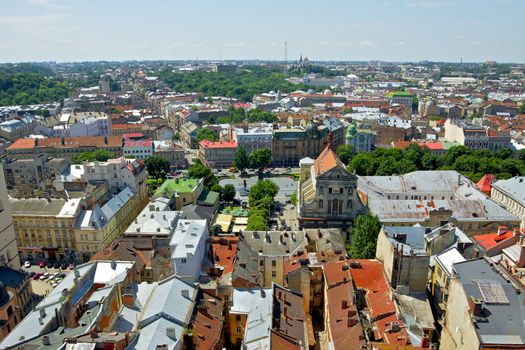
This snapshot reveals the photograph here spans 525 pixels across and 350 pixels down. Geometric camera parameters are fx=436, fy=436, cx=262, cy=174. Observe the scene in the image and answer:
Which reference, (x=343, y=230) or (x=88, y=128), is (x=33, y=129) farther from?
(x=343, y=230)

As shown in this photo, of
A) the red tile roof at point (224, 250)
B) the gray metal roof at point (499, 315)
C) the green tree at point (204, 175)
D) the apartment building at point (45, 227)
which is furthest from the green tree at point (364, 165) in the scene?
the gray metal roof at point (499, 315)

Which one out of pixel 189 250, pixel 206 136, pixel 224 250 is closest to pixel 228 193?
pixel 224 250

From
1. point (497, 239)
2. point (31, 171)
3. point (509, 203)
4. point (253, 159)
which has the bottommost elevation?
point (253, 159)

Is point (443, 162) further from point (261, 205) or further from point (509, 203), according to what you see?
point (261, 205)

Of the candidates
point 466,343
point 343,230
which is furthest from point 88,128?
point 466,343

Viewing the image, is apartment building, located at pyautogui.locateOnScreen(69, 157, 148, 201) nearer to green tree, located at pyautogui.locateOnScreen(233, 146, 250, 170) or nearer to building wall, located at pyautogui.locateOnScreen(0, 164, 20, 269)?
building wall, located at pyautogui.locateOnScreen(0, 164, 20, 269)

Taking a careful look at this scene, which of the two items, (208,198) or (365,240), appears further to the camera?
(208,198)

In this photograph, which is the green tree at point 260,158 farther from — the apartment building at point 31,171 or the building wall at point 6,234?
the building wall at point 6,234
